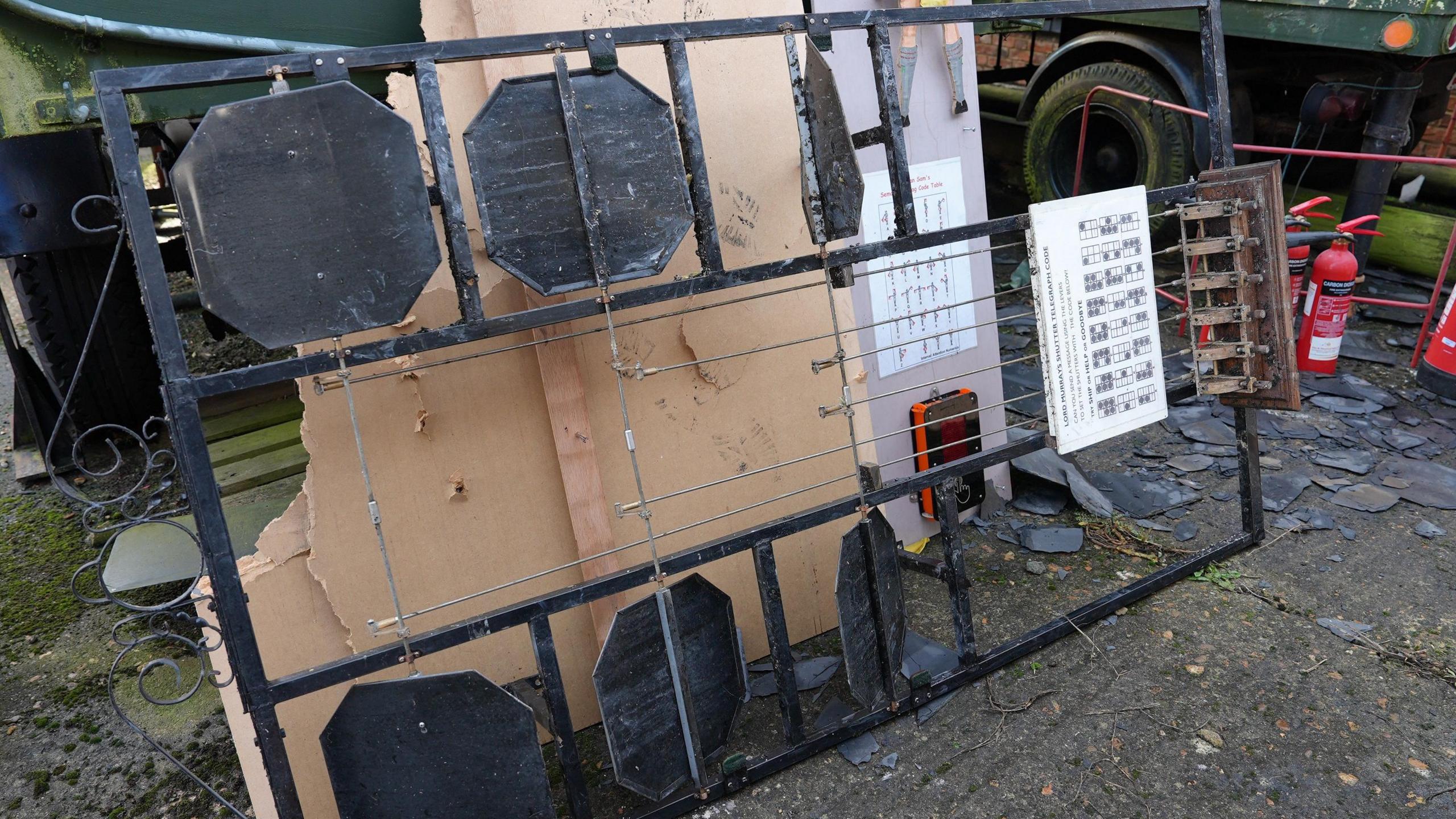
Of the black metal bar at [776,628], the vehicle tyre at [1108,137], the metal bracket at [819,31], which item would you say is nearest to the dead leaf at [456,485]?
the black metal bar at [776,628]

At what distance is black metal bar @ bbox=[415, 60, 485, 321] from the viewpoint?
6.66ft

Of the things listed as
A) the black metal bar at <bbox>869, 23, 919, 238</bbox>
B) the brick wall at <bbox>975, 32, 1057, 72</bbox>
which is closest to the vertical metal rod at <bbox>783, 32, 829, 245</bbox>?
the black metal bar at <bbox>869, 23, 919, 238</bbox>

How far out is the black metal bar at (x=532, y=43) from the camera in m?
1.81

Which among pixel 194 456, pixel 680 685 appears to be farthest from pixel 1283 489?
pixel 194 456

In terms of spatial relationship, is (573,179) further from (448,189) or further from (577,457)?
(577,457)

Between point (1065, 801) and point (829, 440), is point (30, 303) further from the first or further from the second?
point (1065, 801)

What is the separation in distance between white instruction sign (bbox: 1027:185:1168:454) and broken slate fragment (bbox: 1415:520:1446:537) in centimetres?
137

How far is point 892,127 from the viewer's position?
8.37ft

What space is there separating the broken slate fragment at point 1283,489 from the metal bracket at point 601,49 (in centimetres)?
314

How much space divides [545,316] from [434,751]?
1.04 meters

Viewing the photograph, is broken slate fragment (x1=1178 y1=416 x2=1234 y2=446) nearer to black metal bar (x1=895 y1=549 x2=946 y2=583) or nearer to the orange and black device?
the orange and black device

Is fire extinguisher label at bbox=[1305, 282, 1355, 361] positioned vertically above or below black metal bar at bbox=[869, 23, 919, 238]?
below

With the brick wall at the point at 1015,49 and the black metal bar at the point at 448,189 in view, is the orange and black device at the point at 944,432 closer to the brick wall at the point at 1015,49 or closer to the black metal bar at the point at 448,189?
the black metal bar at the point at 448,189

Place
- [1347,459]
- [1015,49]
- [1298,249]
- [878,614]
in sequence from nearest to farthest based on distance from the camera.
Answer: [878,614] → [1347,459] → [1298,249] → [1015,49]
